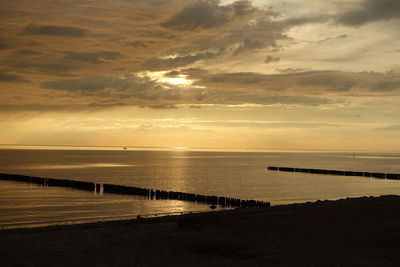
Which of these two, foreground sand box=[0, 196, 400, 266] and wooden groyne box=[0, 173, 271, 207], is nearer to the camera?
foreground sand box=[0, 196, 400, 266]

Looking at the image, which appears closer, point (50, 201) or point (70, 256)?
point (70, 256)

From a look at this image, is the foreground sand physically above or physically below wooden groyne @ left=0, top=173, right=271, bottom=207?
above

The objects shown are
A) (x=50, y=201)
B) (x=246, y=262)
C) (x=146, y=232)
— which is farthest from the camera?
(x=50, y=201)

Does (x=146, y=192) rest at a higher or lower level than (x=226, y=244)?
lower

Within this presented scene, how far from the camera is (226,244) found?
18656 mm

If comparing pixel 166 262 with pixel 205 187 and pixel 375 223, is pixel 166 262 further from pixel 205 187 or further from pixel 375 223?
pixel 205 187

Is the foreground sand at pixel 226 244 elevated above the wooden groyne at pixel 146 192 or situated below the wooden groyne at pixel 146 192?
above

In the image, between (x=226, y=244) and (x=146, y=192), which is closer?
(x=226, y=244)

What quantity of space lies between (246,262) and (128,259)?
4.54 m

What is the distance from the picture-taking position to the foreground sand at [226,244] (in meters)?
16.1

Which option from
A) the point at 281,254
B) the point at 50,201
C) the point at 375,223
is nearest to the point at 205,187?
the point at 50,201

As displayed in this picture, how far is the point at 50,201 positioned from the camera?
55.5m

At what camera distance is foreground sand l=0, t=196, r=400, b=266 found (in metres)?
16.1

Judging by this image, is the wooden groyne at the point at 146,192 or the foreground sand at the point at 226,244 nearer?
the foreground sand at the point at 226,244
